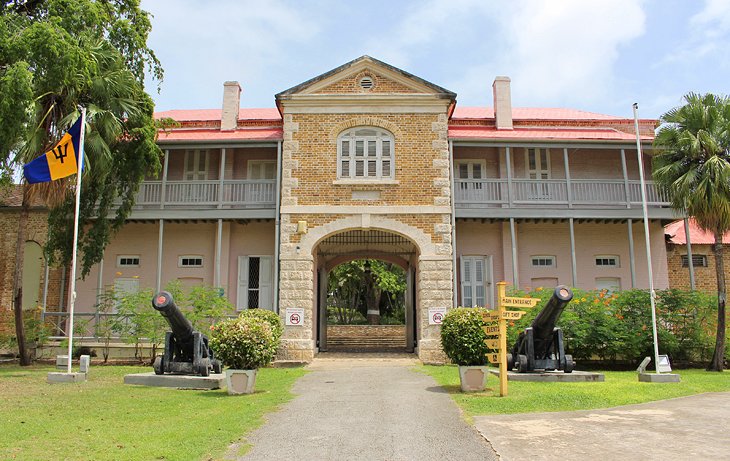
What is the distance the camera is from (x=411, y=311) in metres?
20.2

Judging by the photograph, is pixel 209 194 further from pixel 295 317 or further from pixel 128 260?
pixel 295 317

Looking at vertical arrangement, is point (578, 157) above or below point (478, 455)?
above

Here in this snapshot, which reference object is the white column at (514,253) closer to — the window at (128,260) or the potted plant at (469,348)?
the potted plant at (469,348)

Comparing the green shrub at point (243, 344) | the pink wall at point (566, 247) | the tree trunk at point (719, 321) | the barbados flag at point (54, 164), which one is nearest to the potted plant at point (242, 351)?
the green shrub at point (243, 344)

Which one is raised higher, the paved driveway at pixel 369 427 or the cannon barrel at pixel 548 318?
the cannon barrel at pixel 548 318

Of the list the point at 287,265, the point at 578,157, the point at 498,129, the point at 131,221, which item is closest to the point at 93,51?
the point at 131,221

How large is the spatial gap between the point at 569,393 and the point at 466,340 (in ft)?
6.00

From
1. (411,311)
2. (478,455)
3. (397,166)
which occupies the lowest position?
(478,455)

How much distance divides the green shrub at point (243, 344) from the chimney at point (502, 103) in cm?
1241

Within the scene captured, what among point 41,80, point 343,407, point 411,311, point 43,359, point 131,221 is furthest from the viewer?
point 411,311

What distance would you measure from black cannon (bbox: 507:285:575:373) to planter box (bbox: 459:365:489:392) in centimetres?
178

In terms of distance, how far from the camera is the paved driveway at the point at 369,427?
6.58m

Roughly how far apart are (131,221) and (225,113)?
4.68 meters

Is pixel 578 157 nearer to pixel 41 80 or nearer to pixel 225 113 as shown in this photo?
pixel 225 113
